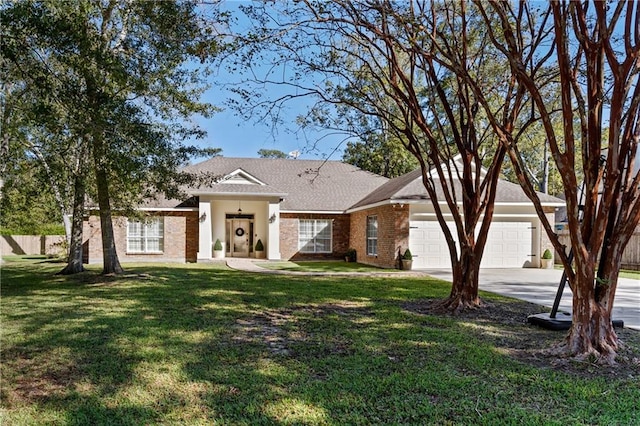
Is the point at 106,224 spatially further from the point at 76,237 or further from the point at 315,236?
the point at 315,236

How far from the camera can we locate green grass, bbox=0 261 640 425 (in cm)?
367

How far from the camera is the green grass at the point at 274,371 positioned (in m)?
3.67

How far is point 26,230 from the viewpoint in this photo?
29.1 m

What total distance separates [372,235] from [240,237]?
284 inches

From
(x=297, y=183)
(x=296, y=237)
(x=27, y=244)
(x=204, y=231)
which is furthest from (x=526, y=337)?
(x=27, y=244)

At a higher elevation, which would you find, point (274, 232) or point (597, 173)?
point (597, 173)

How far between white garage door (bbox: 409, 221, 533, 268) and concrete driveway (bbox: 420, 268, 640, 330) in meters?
0.77

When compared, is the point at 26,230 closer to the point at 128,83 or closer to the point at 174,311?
the point at 128,83

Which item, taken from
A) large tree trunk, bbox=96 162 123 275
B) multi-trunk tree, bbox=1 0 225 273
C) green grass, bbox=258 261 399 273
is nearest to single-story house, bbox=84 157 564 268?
green grass, bbox=258 261 399 273

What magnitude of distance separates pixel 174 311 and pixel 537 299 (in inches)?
307

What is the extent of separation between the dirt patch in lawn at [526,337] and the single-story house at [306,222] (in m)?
8.27

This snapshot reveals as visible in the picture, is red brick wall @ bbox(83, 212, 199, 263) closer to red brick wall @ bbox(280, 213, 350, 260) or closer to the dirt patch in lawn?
red brick wall @ bbox(280, 213, 350, 260)

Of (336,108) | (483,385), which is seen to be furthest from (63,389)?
(336,108)

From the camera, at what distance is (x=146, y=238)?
20.4 m
